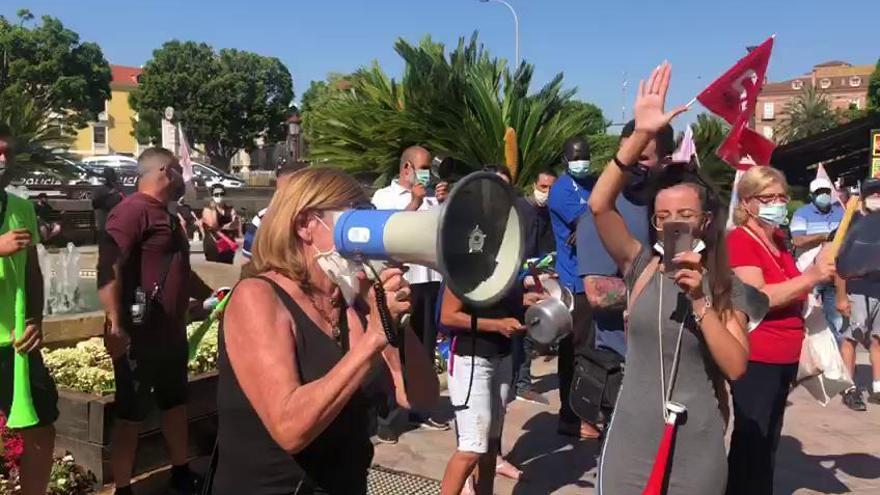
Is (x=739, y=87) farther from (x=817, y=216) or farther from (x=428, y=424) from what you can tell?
(x=817, y=216)

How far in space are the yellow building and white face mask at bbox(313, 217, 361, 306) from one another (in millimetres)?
87567

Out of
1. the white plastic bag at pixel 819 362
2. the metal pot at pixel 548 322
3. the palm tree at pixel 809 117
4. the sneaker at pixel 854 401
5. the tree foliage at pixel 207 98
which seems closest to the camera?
the metal pot at pixel 548 322

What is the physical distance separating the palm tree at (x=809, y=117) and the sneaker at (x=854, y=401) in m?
67.3

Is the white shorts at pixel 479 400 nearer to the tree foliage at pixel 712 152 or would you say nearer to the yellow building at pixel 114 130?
the tree foliage at pixel 712 152

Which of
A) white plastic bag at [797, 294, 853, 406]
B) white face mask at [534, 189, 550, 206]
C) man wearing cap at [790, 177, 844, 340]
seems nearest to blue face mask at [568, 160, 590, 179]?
white face mask at [534, 189, 550, 206]

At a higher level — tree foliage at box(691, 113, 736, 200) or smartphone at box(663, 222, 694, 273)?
tree foliage at box(691, 113, 736, 200)

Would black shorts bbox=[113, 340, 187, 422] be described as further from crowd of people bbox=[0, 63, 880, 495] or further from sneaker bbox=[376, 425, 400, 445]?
sneaker bbox=[376, 425, 400, 445]

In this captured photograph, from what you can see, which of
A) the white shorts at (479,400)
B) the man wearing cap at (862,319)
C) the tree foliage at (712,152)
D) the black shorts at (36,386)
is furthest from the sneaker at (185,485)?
the tree foliage at (712,152)

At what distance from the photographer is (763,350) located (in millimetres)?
3656

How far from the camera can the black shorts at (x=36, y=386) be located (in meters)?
3.63

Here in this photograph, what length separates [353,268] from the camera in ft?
6.23

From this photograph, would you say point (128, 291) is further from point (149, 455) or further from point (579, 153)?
point (579, 153)

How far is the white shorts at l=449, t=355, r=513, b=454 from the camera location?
380 cm

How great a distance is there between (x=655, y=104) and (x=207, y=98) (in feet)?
215
